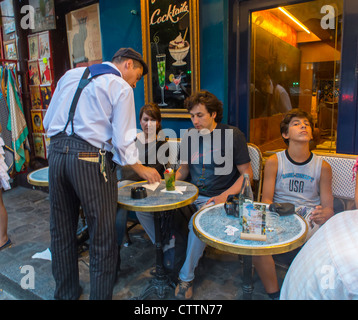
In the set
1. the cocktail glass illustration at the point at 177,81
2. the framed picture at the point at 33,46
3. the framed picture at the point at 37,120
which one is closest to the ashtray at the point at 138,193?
the cocktail glass illustration at the point at 177,81

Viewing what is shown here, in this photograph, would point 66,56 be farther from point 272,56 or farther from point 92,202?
point 92,202

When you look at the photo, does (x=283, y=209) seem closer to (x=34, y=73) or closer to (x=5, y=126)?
(x=5, y=126)

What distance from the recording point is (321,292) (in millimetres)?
1212

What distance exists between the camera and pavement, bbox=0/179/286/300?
2.71m

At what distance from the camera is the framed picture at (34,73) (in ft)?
17.9

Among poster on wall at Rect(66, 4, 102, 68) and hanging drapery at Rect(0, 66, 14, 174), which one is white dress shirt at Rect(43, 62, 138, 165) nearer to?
poster on wall at Rect(66, 4, 102, 68)

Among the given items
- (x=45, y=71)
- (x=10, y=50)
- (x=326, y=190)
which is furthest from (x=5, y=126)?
(x=326, y=190)

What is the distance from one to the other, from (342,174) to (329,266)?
166 cm

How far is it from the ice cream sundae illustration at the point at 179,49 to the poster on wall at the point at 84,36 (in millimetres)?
1604

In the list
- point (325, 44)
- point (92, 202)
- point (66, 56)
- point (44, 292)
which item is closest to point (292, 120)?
point (325, 44)

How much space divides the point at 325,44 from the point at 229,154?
1.43 m

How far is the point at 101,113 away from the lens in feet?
6.82

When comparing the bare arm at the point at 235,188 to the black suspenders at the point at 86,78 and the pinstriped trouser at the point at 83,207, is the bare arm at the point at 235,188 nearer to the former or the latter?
the pinstriped trouser at the point at 83,207

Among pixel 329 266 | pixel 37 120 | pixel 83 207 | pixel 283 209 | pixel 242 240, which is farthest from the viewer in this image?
pixel 37 120
